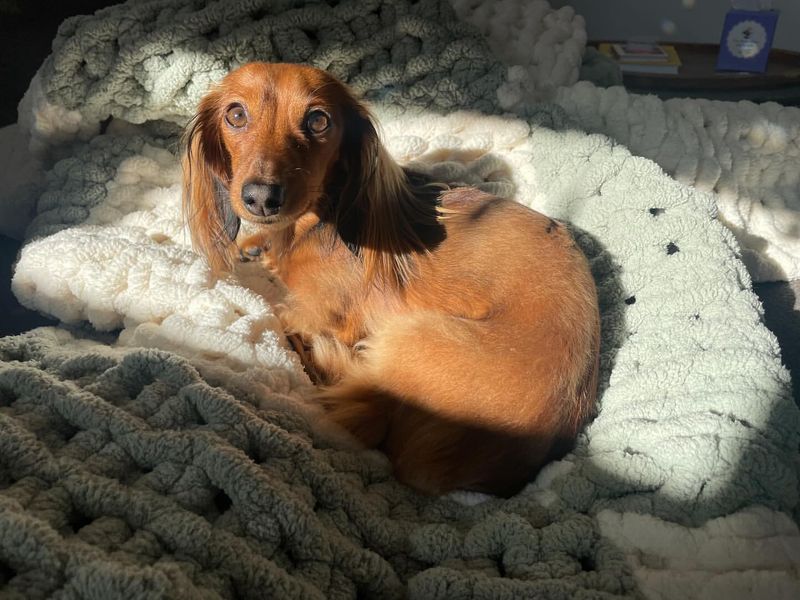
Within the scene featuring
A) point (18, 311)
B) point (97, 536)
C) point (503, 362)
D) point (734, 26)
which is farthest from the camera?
point (734, 26)

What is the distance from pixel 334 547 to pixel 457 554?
22 cm

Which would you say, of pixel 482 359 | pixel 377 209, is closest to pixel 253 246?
pixel 377 209

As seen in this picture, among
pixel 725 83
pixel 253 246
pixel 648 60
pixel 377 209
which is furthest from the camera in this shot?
pixel 648 60

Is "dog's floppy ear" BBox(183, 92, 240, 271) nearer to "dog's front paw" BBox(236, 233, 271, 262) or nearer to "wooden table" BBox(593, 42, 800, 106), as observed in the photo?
"dog's front paw" BBox(236, 233, 271, 262)

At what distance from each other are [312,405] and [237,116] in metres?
0.59

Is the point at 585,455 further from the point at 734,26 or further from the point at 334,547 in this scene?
the point at 734,26

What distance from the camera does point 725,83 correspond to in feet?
8.90

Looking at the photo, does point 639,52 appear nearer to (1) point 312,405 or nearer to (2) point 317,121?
(2) point 317,121

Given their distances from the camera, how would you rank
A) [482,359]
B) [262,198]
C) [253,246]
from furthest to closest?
[253,246] → [482,359] → [262,198]

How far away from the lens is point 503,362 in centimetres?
153

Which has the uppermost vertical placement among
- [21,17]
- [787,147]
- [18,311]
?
[21,17]

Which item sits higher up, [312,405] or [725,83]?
[725,83]

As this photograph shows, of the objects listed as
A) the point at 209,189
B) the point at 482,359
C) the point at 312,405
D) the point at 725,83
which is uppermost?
the point at 725,83

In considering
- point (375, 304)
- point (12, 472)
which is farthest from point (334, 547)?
point (375, 304)
